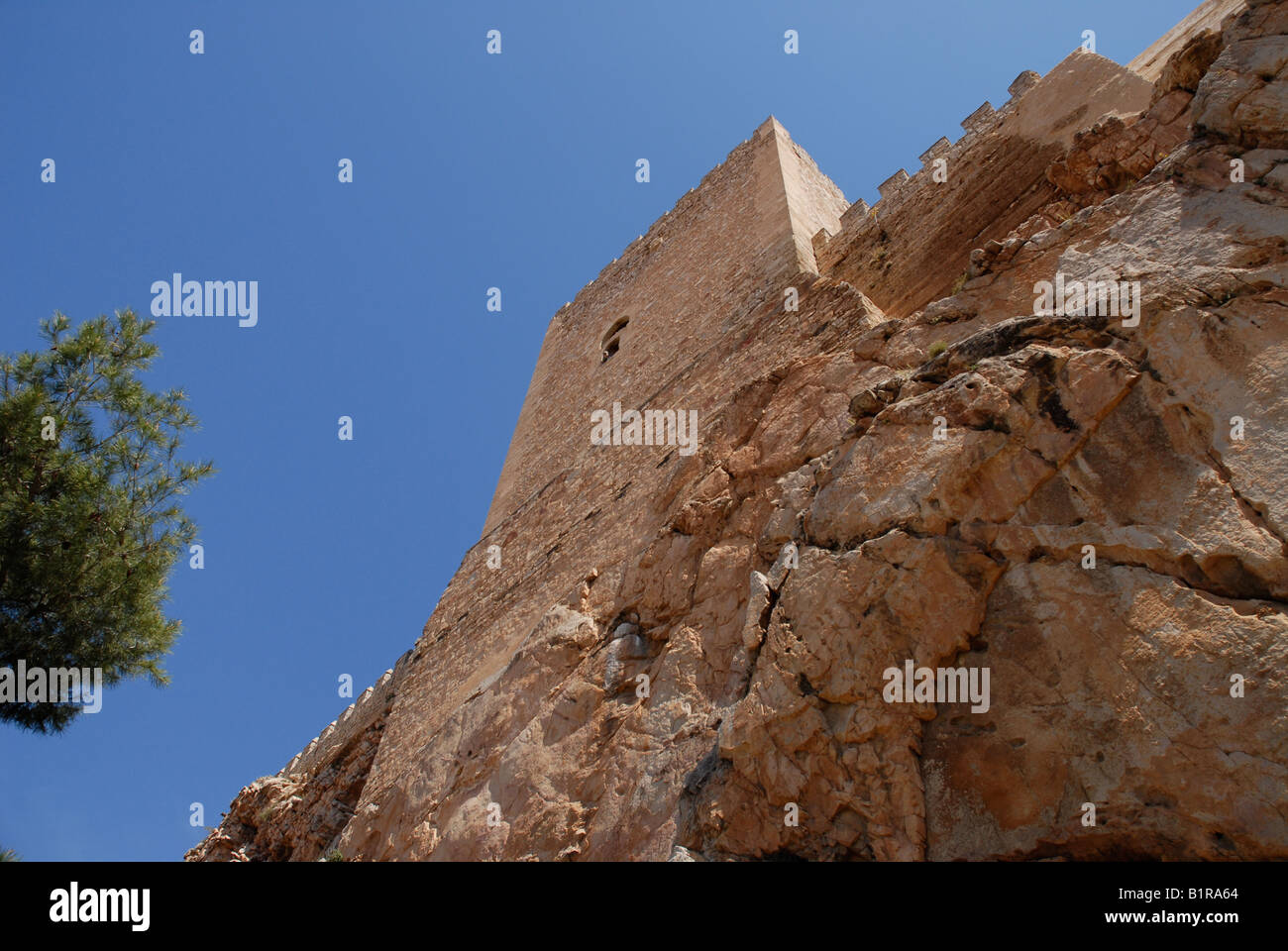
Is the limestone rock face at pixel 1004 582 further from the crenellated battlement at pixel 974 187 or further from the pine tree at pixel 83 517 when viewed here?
the pine tree at pixel 83 517

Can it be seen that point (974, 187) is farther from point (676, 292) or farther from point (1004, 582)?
point (1004, 582)

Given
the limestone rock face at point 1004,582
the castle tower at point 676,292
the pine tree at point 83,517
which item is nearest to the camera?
the limestone rock face at point 1004,582

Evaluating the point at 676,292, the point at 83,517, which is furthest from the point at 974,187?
the point at 83,517

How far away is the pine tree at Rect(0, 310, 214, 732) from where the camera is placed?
650 cm

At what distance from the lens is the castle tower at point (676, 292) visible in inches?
411

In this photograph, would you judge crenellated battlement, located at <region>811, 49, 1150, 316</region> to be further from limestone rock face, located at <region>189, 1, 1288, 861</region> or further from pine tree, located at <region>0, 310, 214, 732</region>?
pine tree, located at <region>0, 310, 214, 732</region>

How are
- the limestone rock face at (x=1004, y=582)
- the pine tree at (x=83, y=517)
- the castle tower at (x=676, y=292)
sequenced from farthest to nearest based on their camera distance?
the castle tower at (x=676, y=292)
the pine tree at (x=83, y=517)
the limestone rock face at (x=1004, y=582)

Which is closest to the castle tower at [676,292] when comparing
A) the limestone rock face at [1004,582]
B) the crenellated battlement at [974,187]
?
the crenellated battlement at [974,187]

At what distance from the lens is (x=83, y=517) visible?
6781 mm

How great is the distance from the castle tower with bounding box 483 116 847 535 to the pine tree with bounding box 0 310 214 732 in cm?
456

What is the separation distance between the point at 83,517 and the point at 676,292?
7052 mm

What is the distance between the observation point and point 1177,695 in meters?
3.89

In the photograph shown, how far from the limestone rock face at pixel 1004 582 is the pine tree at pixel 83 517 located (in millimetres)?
2801
